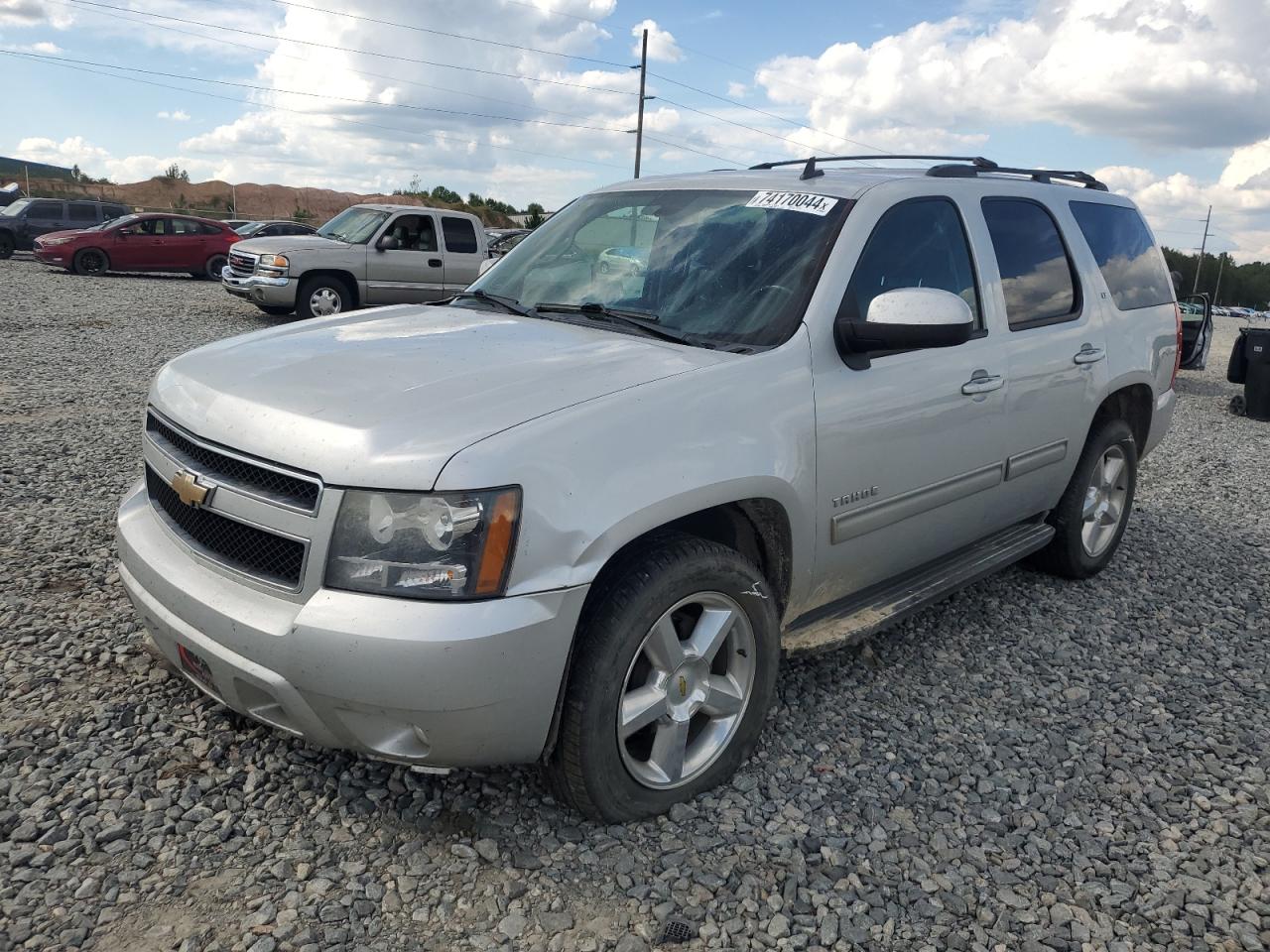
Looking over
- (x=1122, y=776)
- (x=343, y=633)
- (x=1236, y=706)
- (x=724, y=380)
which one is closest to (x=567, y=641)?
(x=343, y=633)

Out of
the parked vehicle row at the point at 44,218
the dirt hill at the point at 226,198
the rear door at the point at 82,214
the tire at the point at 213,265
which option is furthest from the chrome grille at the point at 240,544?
the dirt hill at the point at 226,198

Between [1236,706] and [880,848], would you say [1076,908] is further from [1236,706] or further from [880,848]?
[1236,706]

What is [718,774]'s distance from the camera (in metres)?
2.99

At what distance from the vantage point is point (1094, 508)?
4977mm

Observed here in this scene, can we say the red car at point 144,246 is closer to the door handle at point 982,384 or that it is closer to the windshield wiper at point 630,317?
the windshield wiper at point 630,317

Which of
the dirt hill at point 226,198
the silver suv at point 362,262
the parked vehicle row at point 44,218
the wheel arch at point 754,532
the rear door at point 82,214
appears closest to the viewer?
the wheel arch at point 754,532

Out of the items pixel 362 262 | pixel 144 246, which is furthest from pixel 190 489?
pixel 144 246

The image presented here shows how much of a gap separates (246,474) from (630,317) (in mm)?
1369

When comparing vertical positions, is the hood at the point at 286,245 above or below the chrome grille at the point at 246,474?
below

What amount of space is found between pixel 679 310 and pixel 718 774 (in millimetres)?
1498

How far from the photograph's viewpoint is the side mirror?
3080 mm

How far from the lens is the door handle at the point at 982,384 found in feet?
12.1

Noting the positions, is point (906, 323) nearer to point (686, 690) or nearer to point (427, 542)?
point (686, 690)

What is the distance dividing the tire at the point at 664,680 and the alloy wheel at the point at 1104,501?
262 cm
